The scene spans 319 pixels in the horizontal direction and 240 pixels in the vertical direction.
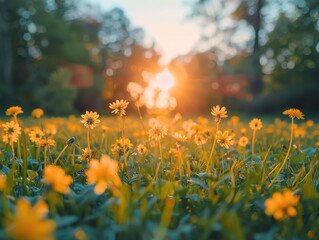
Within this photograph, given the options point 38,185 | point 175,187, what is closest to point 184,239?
point 175,187

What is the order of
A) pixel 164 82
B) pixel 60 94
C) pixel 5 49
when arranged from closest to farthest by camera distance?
pixel 164 82, pixel 60 94, pixel 5 49

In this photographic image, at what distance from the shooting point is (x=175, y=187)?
1281 millimetres

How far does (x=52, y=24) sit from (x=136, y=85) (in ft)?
22.2

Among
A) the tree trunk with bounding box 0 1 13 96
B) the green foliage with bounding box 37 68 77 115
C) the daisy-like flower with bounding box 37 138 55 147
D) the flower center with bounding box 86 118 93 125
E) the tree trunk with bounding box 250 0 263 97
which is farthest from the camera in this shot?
the tree trunk with bounding box 250 0 263 97

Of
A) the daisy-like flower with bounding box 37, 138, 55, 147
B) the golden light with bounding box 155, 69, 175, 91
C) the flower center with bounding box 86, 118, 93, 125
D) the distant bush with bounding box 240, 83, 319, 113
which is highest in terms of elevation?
the flower center with bounding box 86, 118, 93, 125

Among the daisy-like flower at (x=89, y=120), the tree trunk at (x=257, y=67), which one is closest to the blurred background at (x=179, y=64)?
the tree trunk at (x=257, y=67)

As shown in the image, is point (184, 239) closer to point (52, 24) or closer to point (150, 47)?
point (52, 24)

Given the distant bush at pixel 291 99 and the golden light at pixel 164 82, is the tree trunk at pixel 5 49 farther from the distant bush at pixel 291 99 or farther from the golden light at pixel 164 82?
the distant bush at pixel 291 99

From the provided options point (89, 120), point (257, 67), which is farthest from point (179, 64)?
point (89, 120)

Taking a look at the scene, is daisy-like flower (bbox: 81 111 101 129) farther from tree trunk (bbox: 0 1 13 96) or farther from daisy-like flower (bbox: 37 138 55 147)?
tree trunk (bbox: 0 1 13 96)

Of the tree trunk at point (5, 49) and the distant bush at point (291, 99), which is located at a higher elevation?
the tree trunk at point (5, 49)

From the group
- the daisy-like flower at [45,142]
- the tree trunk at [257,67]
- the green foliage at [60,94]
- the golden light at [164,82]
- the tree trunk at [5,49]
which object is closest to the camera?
the daisy-like flower at [45,142]

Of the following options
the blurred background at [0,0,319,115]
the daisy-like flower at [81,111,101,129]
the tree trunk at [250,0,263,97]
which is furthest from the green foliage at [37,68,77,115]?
the daisy-like flower at [81,111,101,129]

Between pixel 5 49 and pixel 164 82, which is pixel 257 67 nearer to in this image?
pixel 164 82
